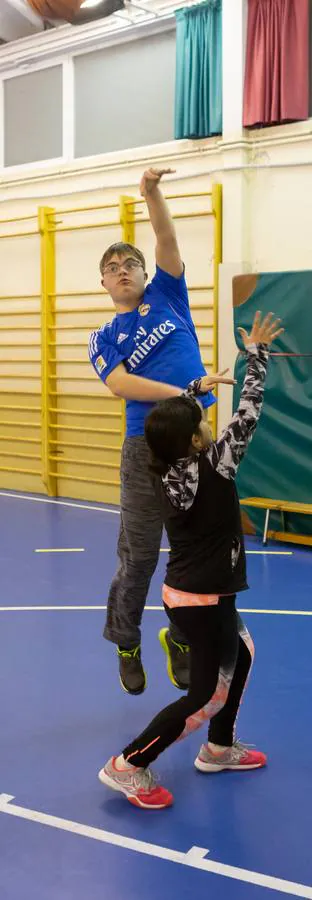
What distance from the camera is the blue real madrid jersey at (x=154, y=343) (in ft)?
9.95

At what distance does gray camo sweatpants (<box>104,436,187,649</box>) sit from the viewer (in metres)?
3.12

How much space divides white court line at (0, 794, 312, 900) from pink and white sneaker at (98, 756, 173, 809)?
164mm

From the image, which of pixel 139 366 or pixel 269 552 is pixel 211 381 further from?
pixel 269 552

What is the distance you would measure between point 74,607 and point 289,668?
53.2 inches

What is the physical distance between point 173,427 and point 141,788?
1.05m

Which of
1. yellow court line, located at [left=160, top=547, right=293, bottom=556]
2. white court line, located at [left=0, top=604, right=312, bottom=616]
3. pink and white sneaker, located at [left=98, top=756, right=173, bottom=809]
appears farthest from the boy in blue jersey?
yellow court line, located at [left=160, top=547, right=293, bottom=556]

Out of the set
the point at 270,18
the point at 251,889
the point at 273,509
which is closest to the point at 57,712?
the point at 251,889

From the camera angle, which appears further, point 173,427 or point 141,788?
point 141,788

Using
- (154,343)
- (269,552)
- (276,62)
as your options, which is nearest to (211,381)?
(154,343)

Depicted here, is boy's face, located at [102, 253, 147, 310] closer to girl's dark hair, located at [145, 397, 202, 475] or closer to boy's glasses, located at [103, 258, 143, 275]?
boy's glasses, located at [103, 258, 143, 275]

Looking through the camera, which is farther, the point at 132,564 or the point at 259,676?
the point at 259,676

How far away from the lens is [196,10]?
7.34 meters

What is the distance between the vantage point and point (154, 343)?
9.92 ft

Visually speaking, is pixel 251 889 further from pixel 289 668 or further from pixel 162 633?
pixel 289 668
